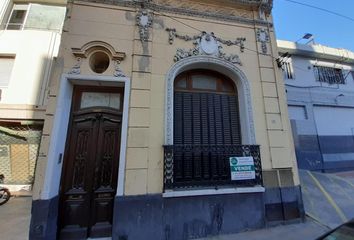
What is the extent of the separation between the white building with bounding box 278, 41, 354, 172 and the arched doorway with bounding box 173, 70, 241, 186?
20.3ft

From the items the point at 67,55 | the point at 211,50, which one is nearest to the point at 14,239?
the point at 67,55

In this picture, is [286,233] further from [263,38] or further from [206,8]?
[206,8]

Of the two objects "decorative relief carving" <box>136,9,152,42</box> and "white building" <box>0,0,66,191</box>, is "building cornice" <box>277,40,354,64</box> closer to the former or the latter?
"decorative relief carving" <box>136,9,152,42</box>

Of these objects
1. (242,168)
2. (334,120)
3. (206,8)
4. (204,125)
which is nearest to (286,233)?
(242,168)

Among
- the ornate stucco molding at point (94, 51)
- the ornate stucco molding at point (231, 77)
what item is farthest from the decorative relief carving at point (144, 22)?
the ornate stucco molding at point (231, 77)

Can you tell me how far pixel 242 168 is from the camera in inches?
182

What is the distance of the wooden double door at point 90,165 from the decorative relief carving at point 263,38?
433cm

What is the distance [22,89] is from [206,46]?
8138 mm

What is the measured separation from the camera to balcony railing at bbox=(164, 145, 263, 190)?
4.40m

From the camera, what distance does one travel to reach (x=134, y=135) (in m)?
4.39

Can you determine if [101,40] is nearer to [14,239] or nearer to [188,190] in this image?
[188,190]

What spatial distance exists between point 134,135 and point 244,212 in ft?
10.0

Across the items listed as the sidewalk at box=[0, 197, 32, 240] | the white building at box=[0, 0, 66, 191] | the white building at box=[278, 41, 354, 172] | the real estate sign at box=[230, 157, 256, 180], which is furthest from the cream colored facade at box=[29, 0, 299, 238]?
the white building at box=[278, 41, 354, 172]

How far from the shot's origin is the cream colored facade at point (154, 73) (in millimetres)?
4242
